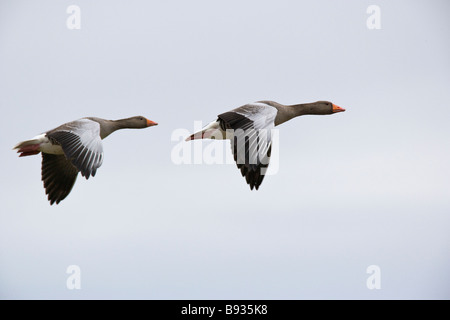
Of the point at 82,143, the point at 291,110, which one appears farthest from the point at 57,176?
the point at 291,110

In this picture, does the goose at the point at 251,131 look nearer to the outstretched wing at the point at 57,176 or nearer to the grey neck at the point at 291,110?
the grey neck at the point at 291,110

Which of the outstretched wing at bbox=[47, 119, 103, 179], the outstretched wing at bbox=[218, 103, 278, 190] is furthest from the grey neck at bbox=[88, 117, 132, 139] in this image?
the outstretched wing at bbox=[218, 103, 278, 190]

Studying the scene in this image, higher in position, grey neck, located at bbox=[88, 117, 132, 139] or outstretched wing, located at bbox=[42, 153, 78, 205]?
grey neck, located at bbox=[88, 117, 132, 139]

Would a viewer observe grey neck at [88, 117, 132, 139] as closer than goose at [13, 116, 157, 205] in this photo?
No

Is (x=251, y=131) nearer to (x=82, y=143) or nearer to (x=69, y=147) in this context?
(x=82, y=143)

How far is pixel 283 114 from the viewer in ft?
51.3

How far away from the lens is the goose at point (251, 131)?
1372cm

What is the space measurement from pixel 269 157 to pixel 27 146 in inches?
179

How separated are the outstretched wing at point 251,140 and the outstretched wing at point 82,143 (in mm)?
2071

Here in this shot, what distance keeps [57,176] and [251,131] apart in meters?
4.01

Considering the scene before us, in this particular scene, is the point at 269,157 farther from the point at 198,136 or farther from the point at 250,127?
the point at 198,136

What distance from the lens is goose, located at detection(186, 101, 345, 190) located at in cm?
1372

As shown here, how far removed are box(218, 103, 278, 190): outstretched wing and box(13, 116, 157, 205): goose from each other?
2154mm

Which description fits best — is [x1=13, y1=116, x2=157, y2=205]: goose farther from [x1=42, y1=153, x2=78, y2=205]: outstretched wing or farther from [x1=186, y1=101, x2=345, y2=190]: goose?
[x1=186, y1=101, x2=345, y2=190]: goose
